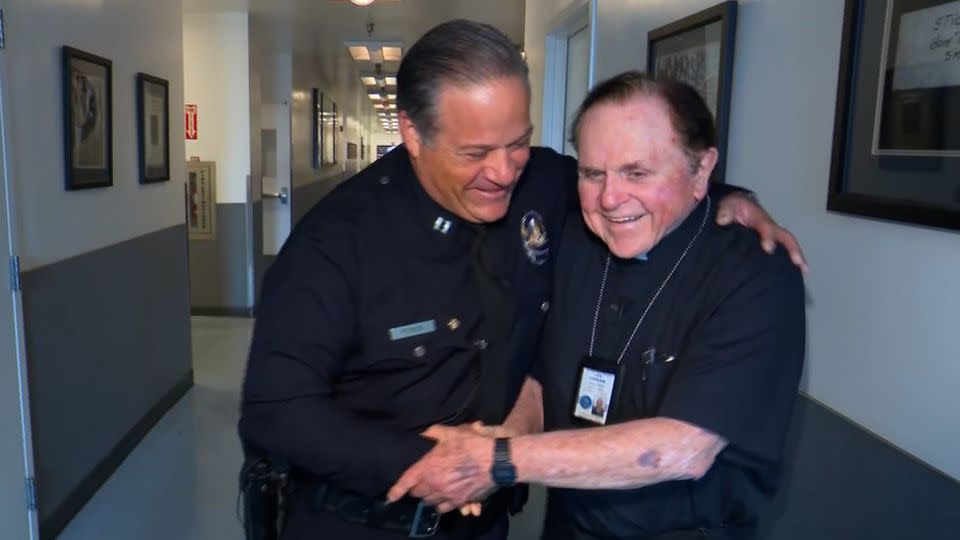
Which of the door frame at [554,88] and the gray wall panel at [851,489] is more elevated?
the door frame at [554,88]

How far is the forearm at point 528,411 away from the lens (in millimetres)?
1454

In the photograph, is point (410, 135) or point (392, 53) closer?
point (410, 135)

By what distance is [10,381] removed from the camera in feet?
8.43

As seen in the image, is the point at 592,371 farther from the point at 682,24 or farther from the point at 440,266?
the point at 682,24

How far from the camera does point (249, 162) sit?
22.2 ft

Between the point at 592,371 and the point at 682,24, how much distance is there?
1.31 meters

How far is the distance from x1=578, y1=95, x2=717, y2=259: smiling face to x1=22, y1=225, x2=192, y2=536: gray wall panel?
2.37 meters

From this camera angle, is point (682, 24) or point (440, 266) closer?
point (440, 266)

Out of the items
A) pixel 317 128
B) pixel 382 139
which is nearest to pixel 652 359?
pixel 317 128

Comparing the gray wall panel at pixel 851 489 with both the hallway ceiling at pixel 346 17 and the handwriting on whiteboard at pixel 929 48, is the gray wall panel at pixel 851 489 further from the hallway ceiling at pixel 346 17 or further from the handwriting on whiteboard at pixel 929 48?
the hallway ceiling at pixel 346 17

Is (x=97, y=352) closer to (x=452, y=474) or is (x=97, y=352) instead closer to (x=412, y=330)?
(x=412, y=330)

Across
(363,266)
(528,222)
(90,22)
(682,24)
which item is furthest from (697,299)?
(90,22)

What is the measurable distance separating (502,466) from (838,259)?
0.79 m

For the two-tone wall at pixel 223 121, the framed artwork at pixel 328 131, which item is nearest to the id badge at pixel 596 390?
the two-tone wall at pixel 223 121
